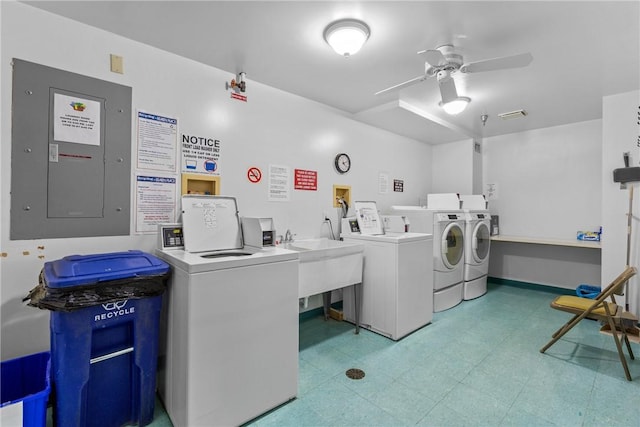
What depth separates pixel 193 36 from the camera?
2098 mm

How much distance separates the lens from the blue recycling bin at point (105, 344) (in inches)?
57.1

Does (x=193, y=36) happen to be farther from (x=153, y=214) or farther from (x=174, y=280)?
(x=174, y=280)

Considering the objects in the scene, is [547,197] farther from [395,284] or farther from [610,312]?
[395,284]

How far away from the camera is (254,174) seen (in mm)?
2801

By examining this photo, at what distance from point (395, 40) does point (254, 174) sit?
162 centimetres

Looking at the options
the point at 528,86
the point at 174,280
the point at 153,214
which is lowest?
the point at 174,280

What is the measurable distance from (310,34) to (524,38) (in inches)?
60.4

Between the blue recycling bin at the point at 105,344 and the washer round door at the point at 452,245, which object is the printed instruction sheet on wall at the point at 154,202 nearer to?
the blue recycling bin at the point at 105,344

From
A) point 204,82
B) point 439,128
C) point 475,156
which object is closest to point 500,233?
point 475,156

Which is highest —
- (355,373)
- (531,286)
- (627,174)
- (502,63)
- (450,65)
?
(450,65)

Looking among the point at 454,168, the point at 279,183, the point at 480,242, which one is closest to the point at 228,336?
the point at 279,183

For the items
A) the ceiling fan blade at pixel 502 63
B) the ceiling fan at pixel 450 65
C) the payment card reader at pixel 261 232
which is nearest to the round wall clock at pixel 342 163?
the ceiling fan at pixel 450 65

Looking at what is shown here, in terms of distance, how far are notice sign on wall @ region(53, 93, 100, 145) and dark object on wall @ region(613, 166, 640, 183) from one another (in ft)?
15.8

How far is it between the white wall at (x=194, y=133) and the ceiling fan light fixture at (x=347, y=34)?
1115mm
